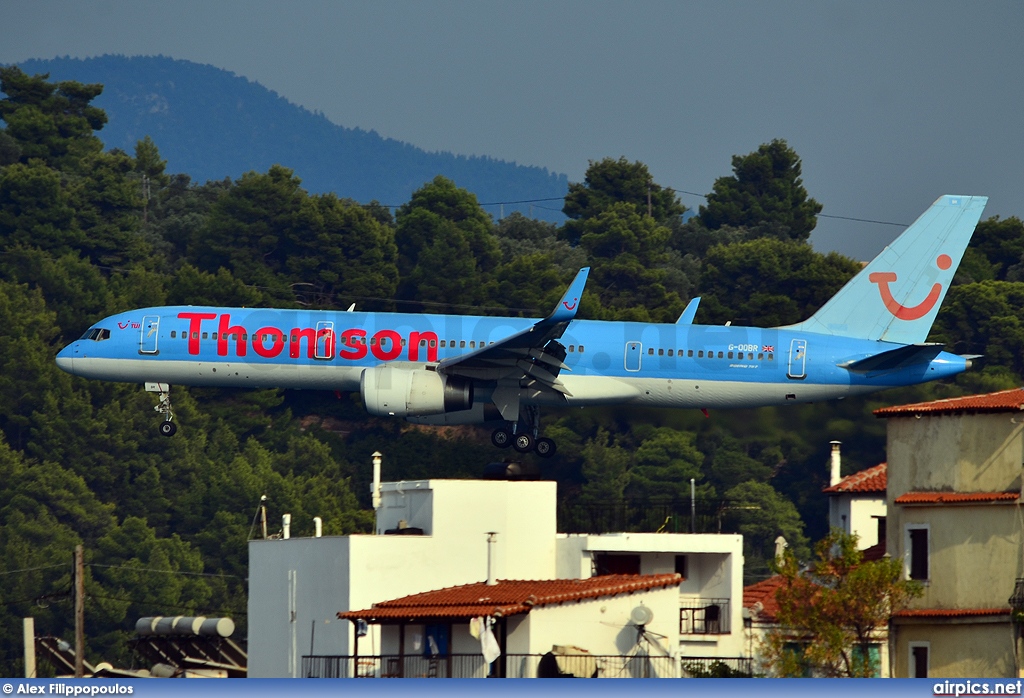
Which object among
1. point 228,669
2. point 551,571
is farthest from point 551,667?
point 228,669

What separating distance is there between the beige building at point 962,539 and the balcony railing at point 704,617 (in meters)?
7.46

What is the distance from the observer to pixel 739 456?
93500 mm

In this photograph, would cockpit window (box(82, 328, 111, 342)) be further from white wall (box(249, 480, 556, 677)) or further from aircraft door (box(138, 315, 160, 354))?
white wall (box(249, 480, 556, 677))

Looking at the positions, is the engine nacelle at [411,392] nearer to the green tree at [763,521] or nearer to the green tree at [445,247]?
the green tree at [763,521]

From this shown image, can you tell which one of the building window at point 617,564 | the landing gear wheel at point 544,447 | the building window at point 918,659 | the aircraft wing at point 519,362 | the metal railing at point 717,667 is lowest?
the metal railing at point 717,667

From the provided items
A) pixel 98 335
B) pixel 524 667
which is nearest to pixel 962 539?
pixel 524 667

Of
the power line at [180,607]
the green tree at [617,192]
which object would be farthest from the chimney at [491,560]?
the green tree at [617,192]

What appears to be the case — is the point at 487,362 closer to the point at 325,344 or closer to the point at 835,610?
the point at 325,344

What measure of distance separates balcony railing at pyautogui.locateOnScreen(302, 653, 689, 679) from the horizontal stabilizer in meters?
17.4

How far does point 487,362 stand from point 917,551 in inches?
688

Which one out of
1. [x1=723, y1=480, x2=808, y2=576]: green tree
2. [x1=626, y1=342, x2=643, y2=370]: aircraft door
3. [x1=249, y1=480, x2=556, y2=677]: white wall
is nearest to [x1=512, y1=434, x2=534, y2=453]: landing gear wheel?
[x1=626, y1=342, x2=643, y2=370]: aircraft door

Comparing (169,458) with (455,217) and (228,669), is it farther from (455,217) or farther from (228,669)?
(228,669)

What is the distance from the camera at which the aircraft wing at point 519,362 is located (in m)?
51.8

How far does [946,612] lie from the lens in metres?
38.8
